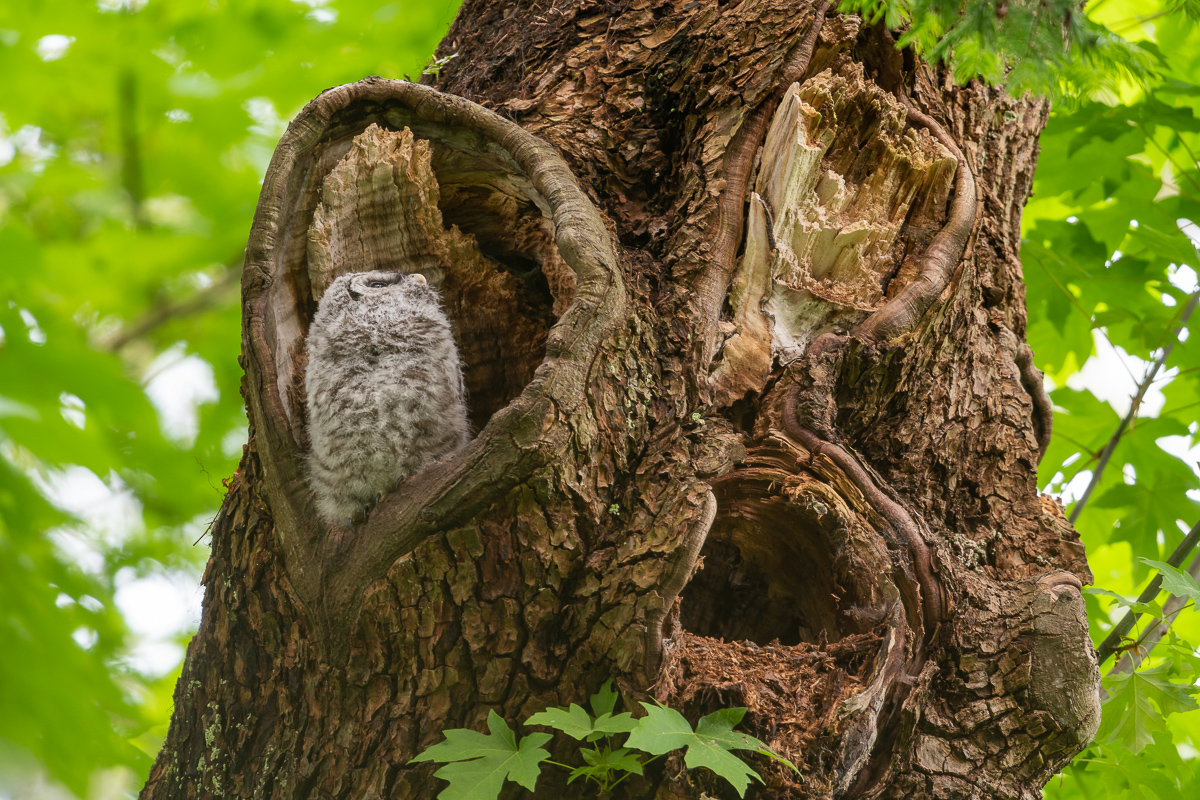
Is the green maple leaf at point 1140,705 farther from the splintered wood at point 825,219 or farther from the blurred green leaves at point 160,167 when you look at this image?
the blurred green leaves at point 160,167

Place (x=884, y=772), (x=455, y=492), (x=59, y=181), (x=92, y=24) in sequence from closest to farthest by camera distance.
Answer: (x=455, y=492)
(x=884, y=772)
(x=59, y=181)
(x=92, y=24)

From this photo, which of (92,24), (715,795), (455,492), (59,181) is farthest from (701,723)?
(92,24)

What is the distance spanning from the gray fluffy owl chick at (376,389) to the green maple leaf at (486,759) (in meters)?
0.62

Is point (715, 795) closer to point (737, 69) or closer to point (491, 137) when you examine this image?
point (491, 137)

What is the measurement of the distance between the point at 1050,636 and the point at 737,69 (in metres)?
1.74

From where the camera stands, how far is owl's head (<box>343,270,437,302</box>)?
2.22 m

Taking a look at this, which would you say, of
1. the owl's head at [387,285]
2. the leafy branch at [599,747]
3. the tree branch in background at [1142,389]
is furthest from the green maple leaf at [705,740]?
the tree branch in background at [1142,389]

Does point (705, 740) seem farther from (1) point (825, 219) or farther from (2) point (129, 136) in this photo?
(2) point (129, 136)

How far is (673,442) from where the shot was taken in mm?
1879

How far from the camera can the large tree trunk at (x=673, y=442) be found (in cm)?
169

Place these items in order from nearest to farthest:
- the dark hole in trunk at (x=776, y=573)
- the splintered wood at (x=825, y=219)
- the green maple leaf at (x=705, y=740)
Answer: the green maple leaf at (x=705, y=740) → the dark hole in trunk at (x=776, y=573) → the splintered wood at (x=825, y=219)

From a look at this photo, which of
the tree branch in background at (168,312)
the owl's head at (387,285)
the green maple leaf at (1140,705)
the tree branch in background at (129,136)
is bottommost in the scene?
the green maple leaf at (1140,705)

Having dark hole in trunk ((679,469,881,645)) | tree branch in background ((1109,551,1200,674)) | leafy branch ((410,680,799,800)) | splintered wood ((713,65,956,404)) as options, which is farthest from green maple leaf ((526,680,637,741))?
tree branch in background ((1109,551,1200,674))

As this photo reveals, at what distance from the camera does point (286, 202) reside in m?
2.02
